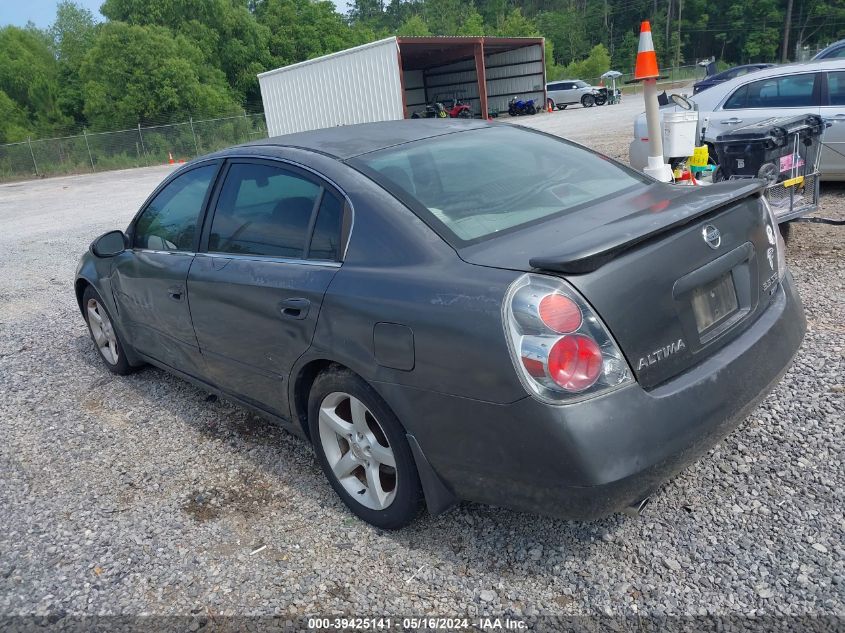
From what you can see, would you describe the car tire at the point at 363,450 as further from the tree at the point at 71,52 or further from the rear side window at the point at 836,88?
the tree at the point at 71,52

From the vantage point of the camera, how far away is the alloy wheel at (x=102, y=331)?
4.96 metres

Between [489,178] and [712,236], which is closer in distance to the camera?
[712,236]

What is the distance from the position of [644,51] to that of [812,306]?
2.27 m

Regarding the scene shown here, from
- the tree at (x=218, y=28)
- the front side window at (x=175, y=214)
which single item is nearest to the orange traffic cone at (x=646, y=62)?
the front side window at (x=175, y=214)

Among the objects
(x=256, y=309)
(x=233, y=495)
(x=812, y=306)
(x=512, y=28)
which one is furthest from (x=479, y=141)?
(x=512, y=28)

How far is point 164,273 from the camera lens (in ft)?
12.9

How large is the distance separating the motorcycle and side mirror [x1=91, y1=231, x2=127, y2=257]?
3883 centimetres

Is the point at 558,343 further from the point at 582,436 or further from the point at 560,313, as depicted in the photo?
the point at 582,436

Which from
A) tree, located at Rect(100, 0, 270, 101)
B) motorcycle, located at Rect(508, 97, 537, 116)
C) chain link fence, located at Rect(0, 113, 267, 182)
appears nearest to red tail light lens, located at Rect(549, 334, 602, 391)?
chain link fence, located at Rect(0, 113, 267, 182)

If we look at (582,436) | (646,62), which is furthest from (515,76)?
(582,436)

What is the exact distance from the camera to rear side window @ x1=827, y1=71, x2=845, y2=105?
25.3 ft

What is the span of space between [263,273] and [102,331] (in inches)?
101

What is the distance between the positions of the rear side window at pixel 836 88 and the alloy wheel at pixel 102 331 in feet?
25.5

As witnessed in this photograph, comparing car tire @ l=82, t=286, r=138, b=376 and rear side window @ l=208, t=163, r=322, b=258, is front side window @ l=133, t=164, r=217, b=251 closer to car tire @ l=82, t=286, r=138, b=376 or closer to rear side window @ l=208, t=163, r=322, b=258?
rear side window @ l=208, t=163, r=322, b=258
